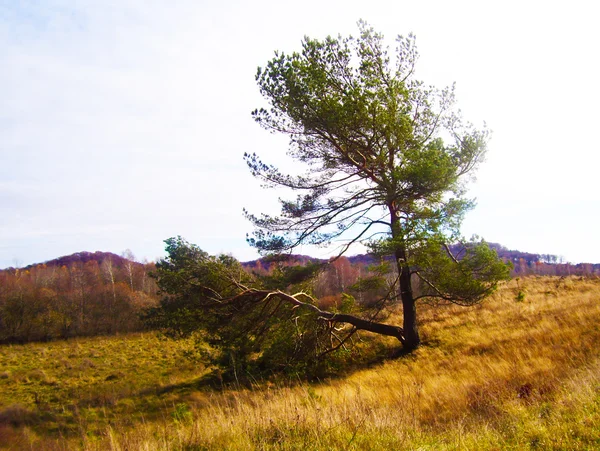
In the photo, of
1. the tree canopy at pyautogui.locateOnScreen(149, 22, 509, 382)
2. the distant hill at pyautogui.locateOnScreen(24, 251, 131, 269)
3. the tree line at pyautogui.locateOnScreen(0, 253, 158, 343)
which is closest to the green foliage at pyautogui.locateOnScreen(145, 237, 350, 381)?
the tree canopy at pyautogui.locateOnScreen(149, 22, 509, 382)

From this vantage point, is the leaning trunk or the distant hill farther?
the distant hill

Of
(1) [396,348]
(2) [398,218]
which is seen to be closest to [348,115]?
Answer: (2) [398,218]

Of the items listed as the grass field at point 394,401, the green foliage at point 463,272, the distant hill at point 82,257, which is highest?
the distant hill at point 82,257

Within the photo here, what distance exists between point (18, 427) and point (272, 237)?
9.11 metres

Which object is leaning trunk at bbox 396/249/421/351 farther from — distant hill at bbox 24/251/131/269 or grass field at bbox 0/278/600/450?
distant hill at bbox 24/251/131/269

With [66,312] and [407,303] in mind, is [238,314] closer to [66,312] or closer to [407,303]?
[407,303]

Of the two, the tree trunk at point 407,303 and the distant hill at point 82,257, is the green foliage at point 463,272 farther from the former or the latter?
the distant hill at point 82,257

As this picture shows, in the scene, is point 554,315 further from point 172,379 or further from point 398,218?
point 172,379

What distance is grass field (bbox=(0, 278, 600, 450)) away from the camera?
3.83 m

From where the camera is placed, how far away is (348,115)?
8.75 metres

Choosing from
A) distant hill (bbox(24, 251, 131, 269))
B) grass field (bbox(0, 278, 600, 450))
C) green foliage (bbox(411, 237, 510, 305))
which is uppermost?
distant hill (bbox(24, 251, 131, 269))

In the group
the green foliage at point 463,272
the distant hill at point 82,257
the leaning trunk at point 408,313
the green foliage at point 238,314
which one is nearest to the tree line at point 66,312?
the green foliage at point 238,314

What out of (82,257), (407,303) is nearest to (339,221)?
(407,303)

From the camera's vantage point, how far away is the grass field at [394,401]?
12.6 feet
